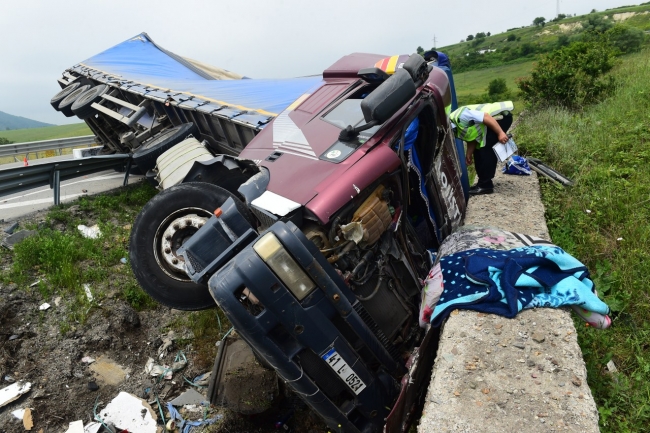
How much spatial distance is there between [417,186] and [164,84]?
6.32m

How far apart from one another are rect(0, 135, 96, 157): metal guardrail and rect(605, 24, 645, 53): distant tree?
16490mm

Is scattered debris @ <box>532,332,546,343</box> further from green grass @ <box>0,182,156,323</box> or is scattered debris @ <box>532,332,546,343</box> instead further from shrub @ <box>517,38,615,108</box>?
shrub @ <box>517,38,615,108</box>

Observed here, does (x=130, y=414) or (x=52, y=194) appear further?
(x=52, y=194)

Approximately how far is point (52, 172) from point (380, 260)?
5.61 metres

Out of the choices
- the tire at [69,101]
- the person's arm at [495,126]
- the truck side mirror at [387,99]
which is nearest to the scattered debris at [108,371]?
the truck side mirror at [387,99]

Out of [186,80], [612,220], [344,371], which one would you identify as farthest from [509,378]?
[186,80]

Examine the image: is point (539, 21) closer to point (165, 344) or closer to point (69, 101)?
point (69, 101)

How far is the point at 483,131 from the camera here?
14.5ft

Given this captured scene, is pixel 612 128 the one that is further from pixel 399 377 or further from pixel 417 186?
pixel 399 377

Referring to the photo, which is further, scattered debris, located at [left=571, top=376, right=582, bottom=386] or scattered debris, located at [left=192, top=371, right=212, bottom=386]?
scattered debris, located at [left=192, top=371, right=212, bottom=386]

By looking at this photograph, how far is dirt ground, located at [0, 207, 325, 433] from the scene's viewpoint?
307cm

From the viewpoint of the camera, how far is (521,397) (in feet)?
6.43

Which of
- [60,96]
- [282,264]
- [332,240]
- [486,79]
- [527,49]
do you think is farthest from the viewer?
[527,49]

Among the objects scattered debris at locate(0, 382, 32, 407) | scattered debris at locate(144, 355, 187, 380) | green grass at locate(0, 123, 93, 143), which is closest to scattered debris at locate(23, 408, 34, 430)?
scattered debris at locate(0, 382, 32, 407)
